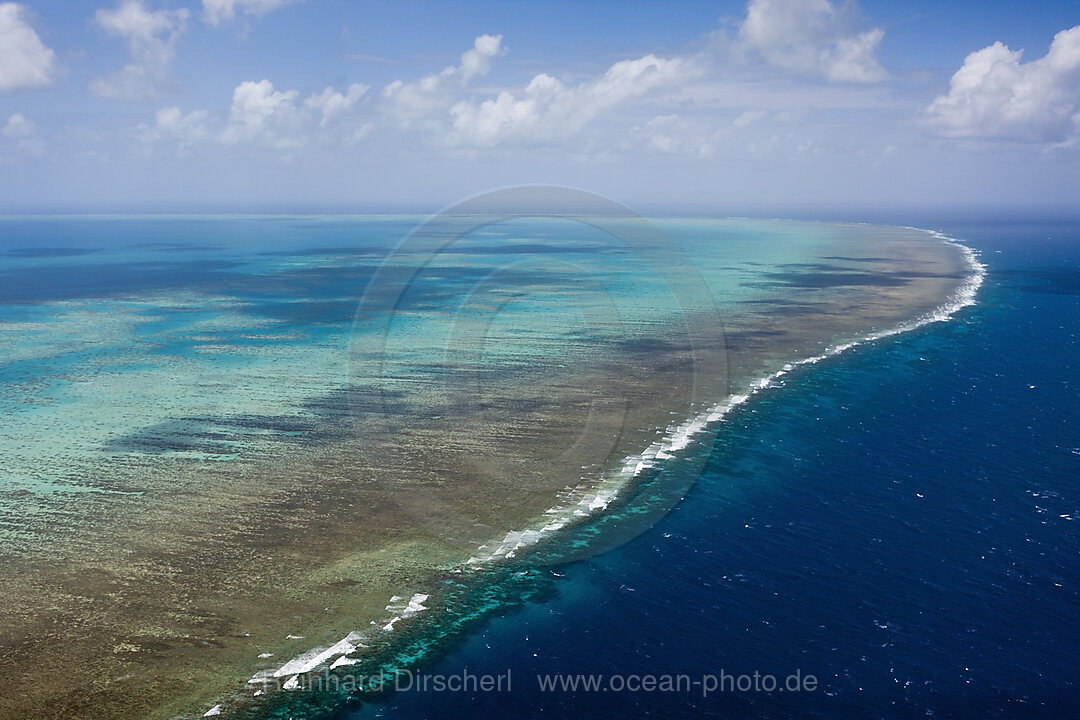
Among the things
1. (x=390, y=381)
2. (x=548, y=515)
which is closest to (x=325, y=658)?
(x=548, y=515)

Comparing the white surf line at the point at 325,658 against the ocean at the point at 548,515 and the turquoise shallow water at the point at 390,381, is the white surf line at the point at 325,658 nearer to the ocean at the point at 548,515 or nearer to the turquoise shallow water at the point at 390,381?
the ocean at the point at 548,515

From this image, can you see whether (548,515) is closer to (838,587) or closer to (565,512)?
(565,512)

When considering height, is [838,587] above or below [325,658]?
above

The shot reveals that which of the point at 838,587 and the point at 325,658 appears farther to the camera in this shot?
the point at 838,587

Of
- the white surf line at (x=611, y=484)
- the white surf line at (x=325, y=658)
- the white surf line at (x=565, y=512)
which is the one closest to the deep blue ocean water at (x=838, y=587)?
the white surf line at (x=611, y=484)

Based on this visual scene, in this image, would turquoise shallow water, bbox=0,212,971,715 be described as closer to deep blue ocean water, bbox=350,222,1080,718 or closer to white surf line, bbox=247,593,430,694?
white surf line, bbox=247,593,430,694

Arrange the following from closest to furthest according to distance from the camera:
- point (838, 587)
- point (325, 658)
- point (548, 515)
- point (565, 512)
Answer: point (325, 658), point (838, 587), point (548, 515), point (565, 512)

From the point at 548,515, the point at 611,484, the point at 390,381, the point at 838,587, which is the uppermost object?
the point at 390,381

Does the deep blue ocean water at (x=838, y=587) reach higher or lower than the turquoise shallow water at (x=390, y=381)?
lower

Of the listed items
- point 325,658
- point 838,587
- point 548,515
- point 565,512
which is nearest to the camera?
point 325,658
